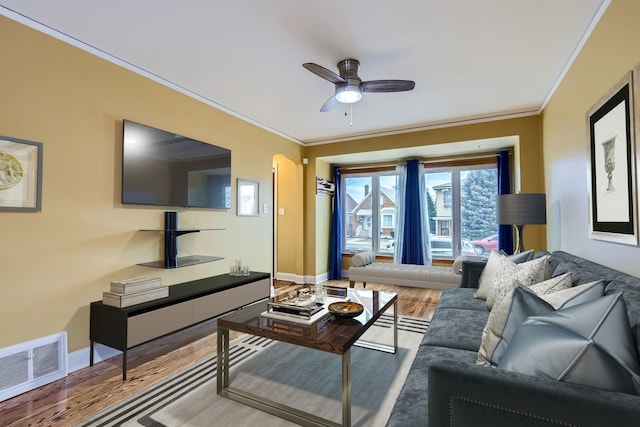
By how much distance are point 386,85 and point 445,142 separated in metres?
2.20

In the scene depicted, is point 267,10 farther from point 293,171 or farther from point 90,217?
point 293,171

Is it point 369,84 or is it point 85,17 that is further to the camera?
point 369,84

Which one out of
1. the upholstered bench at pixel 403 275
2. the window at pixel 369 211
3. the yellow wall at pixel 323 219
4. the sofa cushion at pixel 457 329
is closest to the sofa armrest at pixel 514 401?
the sofa cushion at pixel 457 329

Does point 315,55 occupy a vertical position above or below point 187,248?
above

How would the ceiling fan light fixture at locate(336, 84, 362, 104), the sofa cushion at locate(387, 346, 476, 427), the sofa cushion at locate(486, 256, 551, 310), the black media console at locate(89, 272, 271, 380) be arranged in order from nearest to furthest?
the sofa cushion at locate(387, 346, 476, 427), the sofa cushion at locate(486, 256, 551, 310), the black media console at locate(89, 272, 271, 380), the ceiling fan light fixture at locate(336, 84, 362, 104)

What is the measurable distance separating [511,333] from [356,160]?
4910 mm

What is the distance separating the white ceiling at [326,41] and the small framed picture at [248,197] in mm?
1080

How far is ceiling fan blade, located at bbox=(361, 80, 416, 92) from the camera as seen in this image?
8.53 ft

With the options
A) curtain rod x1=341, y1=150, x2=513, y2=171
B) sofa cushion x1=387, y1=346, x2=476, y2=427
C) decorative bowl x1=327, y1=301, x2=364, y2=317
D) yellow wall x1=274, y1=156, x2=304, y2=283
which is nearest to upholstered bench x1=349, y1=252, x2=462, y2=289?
A: yellow wall x1=274, y1=156, x2=304, y2=283

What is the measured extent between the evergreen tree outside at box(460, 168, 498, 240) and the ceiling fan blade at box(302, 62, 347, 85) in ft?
12.0

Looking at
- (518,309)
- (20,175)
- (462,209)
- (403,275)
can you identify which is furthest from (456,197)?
(20,175)

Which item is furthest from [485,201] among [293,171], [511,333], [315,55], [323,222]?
[511,333]

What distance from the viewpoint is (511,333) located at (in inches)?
46.9

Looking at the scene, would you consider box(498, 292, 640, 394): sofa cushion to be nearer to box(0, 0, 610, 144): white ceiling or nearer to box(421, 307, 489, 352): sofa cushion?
box(421, 307, 489, 352): sofa cushion
